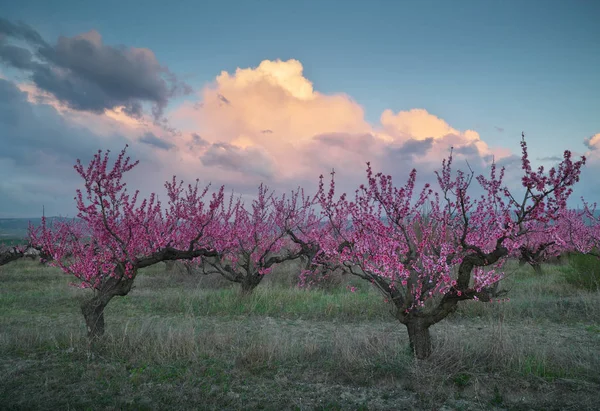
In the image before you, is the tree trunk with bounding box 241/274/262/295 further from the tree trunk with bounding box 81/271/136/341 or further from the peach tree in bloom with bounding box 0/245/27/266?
the peach tree in bloom with bounding box 0/245/27/266

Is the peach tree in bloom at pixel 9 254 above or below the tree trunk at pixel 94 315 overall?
above

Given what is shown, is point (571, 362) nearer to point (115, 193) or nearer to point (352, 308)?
point (352, 308)

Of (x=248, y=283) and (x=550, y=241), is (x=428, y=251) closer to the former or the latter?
(x=248, y=283)

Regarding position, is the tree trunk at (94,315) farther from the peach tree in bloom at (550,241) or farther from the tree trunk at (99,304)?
the peach tree in bloom at (550,241)

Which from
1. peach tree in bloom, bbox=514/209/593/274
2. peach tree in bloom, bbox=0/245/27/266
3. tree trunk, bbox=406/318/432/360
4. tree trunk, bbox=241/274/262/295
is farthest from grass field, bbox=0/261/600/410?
peach tree in bloom, bbox=0/245/27/266

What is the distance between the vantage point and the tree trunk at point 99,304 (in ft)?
27.5

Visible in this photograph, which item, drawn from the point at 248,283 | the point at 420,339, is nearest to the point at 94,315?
the point at 248,283

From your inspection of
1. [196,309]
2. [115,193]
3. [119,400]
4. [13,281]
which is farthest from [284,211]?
[13,281]

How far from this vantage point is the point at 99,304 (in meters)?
8.42

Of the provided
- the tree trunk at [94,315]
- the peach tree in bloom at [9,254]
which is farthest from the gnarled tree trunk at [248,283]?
the peach tree in bloom at [9,254]

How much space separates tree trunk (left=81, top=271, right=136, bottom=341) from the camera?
8.38 metres

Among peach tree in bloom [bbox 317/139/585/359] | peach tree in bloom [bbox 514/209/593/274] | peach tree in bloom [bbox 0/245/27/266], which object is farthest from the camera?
peach tree in bloom [bbox 0/245/27/266]

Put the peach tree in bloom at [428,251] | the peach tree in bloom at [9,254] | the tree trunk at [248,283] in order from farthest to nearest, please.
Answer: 1. the peach tree in bloom at [9,254]
2. the tree trunk at [248,283]
3. the peach tree in bloom at [428,251]

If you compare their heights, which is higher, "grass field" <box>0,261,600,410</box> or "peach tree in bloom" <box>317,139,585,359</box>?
"peach tree in bloom" <box>317,139,585,359</box>
